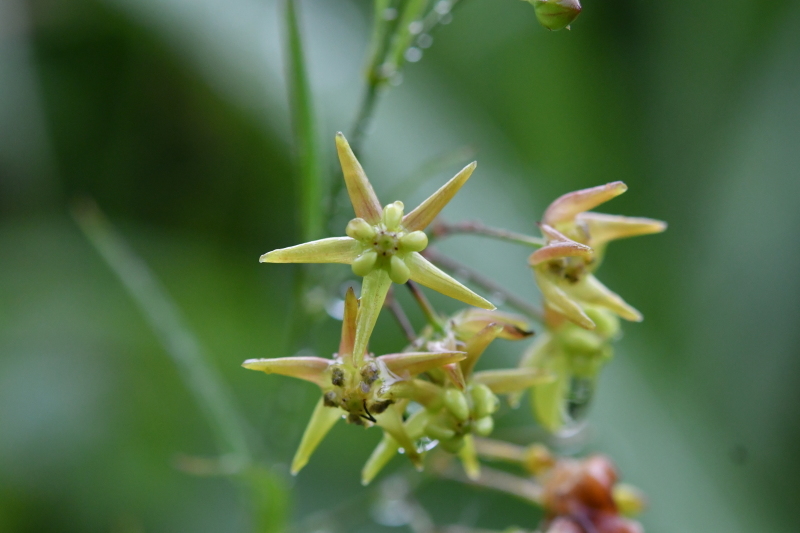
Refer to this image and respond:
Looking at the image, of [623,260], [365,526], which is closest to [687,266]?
[623,260]

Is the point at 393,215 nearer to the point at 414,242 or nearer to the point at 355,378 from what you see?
the point at 414,242

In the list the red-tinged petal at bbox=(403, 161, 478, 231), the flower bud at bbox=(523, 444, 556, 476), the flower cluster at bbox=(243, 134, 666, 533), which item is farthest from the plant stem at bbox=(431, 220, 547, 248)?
the flower bud at bbox=(523, 444, 556, 476)

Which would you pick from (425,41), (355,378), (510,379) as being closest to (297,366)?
(355,378)

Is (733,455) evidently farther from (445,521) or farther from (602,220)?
(602,220)

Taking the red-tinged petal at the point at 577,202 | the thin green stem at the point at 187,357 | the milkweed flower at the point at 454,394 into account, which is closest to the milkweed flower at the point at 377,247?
the milkweed flower at the point at 454,394

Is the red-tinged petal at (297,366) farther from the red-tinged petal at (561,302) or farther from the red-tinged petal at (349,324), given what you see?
the red-tinged petal at (561,302)

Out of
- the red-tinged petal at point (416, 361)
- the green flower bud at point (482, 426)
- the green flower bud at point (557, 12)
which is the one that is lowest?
the green flower bud at point (482, 426)
